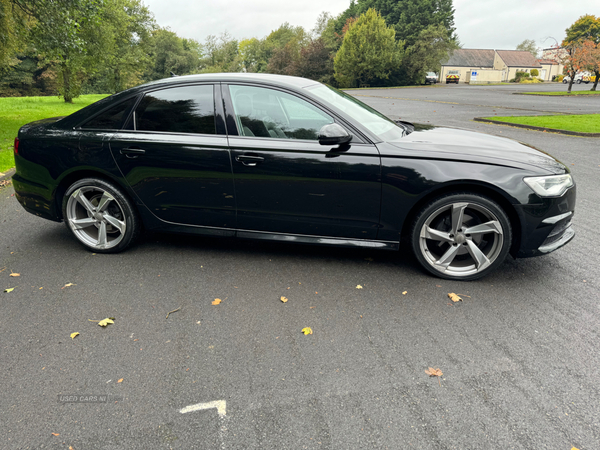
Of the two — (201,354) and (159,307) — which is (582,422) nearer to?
(201,354)

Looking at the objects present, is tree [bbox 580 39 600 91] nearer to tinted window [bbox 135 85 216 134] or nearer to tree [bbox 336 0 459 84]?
tree [bbox 336 0 459 84]

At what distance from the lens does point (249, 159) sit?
3.77 m

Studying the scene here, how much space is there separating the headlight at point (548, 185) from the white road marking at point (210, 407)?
2.80 metres

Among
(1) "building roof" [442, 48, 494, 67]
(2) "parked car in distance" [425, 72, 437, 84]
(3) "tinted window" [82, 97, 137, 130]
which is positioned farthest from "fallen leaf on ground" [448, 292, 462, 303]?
(1) "building roof" [442, 48, 494, 67]

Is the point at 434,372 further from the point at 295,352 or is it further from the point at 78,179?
the point at 78,179

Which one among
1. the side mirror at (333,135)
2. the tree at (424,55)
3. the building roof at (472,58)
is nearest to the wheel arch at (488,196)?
the side mirror at (333,135)

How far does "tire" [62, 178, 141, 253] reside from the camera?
4.23m

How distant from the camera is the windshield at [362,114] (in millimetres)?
3838

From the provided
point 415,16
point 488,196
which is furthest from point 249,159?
point 415,16

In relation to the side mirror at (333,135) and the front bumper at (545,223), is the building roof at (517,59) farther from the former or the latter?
the side mirror at (333,135)

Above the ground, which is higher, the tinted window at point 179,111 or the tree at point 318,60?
the tree at point 318,60

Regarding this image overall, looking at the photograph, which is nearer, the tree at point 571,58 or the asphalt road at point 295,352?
the asphalt road at point 295,352

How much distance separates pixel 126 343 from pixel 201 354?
0.56 m

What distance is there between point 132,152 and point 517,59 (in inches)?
4344
